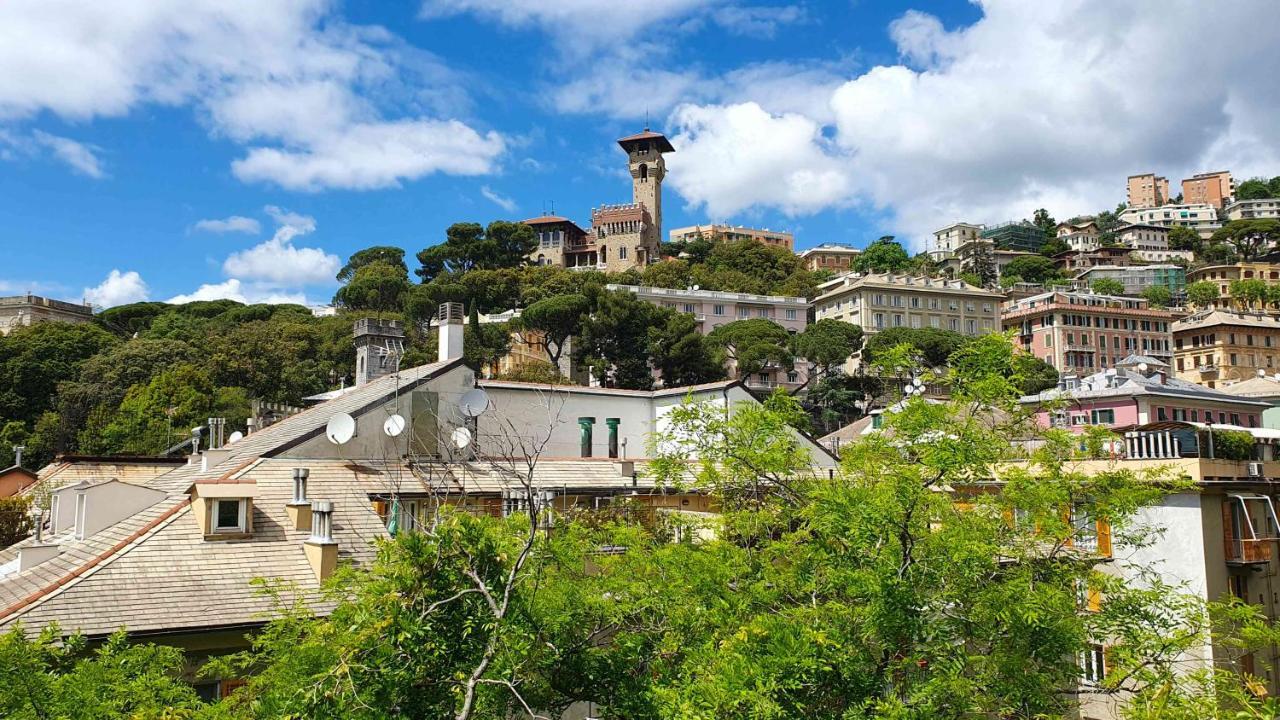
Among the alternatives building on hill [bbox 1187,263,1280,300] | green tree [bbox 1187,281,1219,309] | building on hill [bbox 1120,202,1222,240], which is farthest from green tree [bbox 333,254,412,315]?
building on hill [bbox 1120,202,1222,240]

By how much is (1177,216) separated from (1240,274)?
6360 centimetres

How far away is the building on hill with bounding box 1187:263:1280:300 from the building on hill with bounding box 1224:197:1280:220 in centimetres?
4898

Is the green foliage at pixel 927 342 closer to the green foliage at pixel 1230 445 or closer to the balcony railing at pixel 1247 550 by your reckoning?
the green foliage at pixel 1230 445

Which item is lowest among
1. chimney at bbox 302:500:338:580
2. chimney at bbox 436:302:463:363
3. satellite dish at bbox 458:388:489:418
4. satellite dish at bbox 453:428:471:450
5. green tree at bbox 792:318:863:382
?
chimney at bbox 302:500:338:580

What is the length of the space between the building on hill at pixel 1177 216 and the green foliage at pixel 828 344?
387 feet

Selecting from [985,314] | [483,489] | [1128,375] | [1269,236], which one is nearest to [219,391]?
[483,489]

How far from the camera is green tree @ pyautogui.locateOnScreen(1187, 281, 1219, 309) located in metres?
116

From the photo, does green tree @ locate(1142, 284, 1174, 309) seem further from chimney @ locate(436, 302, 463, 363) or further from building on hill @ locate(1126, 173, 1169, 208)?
chimney @ locate(436, 302, 463, 363)

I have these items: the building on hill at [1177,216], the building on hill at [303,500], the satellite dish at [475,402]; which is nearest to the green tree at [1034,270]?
the building on hill at [1177,216]

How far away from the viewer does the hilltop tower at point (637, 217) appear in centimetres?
12812

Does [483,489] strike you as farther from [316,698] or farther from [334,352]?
[334,352]

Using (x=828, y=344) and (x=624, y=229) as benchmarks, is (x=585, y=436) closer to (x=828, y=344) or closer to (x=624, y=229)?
(x=828, y=344)

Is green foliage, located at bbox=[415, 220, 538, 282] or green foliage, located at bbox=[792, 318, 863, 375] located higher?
green foliage, located at bbox=[415, 220, 538, 282]

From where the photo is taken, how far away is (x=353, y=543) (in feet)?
56.9
